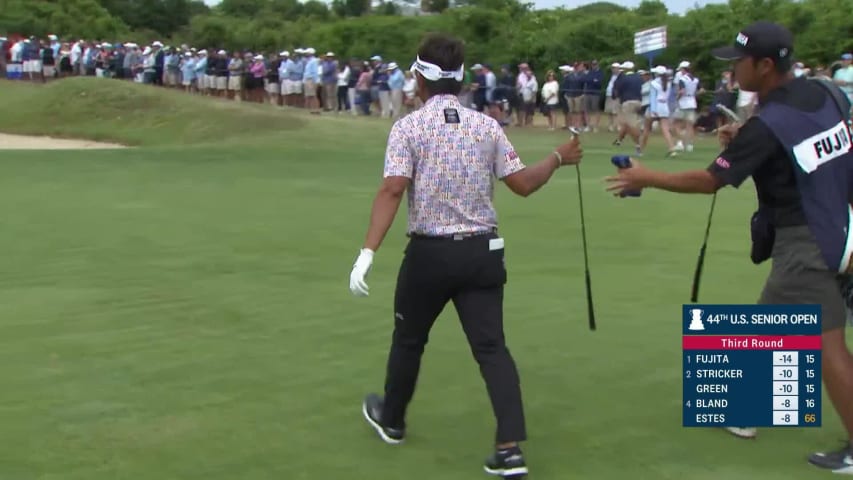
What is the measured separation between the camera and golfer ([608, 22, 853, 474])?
16.2 feet

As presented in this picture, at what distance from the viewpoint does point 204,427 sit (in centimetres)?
571

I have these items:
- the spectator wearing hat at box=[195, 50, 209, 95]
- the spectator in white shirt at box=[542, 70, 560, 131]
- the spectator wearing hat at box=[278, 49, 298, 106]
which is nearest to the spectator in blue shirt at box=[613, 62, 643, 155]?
the spectator in white shirt at box=[542, 70, 560, 131]

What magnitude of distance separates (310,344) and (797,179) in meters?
3.55

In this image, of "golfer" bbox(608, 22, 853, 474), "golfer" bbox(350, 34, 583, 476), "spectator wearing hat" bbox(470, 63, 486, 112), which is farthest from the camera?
"spectator wearing hat" bbox(470, 63, 486, 112)

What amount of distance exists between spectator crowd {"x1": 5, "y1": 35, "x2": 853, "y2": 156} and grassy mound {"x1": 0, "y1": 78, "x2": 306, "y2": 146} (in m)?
4.00

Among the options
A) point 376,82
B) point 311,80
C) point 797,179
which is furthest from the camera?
point 311,80

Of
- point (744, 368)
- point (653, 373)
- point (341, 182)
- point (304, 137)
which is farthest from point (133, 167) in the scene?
point (744, 368)

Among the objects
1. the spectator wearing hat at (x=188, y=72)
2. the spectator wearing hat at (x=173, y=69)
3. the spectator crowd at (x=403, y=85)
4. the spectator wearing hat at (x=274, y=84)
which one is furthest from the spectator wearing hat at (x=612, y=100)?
the spectator wearing hat at (x=173, y=69)

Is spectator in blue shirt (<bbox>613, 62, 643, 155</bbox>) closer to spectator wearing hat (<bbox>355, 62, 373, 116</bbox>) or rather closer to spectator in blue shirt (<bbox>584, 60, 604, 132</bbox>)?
spectator in blue shirt (<bbox>584, 60, 604, 132</bbox>)

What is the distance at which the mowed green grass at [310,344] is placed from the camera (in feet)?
17.6

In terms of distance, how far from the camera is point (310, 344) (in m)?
7.36

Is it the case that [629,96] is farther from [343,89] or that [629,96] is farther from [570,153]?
[570,153]

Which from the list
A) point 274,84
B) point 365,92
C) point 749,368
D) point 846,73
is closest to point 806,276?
point 749,368

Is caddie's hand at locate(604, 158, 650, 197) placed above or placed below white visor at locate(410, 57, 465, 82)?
below
